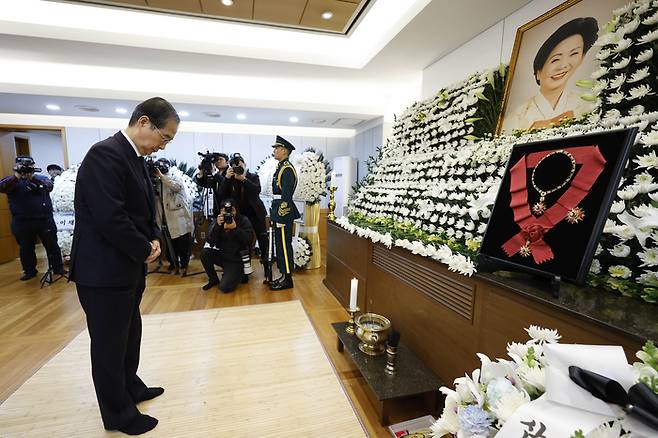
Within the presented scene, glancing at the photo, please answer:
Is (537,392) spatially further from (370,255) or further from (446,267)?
(370,255)

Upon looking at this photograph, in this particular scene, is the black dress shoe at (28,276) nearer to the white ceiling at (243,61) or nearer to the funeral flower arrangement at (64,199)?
the funeral flower arrangement at (64,199)

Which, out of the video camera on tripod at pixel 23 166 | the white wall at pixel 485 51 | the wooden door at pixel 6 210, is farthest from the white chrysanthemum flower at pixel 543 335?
the wooden door at pixel 6 210

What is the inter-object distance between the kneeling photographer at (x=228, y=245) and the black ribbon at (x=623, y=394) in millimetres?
3556

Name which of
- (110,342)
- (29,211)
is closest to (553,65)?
(110,342)

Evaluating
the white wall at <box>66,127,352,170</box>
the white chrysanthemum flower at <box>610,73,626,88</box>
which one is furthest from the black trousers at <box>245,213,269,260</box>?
the white chrysanthemum flower at <box>610,73,626,88</box>

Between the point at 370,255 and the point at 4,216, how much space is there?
6737mm

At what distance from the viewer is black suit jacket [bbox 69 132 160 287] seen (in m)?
1.27

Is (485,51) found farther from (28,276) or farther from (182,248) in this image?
(28,276)

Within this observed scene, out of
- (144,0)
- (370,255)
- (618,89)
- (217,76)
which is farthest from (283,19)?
(618,89)

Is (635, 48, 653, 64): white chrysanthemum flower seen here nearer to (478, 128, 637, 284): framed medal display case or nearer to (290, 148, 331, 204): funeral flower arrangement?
(478, 128, 637, 284): framed medal display case

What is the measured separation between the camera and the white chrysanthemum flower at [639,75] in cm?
119

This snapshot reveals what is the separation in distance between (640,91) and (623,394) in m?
1.38

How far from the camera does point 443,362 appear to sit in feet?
5.41

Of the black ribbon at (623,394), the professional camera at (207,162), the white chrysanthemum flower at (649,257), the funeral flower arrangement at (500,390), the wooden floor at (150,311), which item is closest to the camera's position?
the black ribbon at (623,394)
